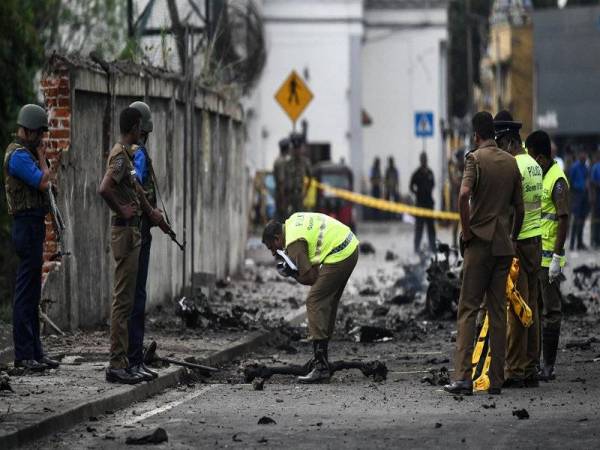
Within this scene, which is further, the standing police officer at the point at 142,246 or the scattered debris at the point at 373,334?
the scattered debris at the point at 373,334

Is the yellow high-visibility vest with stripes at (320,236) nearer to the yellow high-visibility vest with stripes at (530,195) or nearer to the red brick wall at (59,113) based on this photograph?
the yellow high-visibility vest with stripes at (530,195)

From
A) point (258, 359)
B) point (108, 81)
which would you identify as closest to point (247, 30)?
point (108, 81)

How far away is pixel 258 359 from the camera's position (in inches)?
632

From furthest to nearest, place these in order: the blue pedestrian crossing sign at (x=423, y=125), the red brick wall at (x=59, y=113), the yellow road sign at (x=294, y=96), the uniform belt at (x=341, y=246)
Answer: the blue pedestrian crossing sign at (x=423, y=125), the yellow road sign at (x=294, y=96), the red brick wall at (x=59, y=113), the uniform belt at (x=341, y=246)

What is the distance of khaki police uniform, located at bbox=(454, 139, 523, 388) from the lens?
12.4 metres

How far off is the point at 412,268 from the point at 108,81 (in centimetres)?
857

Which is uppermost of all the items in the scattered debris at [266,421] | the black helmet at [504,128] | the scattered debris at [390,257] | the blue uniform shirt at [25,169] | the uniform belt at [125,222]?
the black helmet at [504,128]

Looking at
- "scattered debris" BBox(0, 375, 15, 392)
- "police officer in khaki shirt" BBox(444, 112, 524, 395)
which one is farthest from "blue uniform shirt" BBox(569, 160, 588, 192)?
"scattered debris" BBox(0, 375, 15, 392)

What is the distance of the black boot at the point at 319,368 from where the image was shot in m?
13.4

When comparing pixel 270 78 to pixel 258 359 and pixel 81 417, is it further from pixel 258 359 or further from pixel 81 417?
pixel 81 417

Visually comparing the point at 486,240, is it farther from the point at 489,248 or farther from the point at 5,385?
the point at 5,385

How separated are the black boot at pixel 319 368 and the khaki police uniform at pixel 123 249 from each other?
1508mm

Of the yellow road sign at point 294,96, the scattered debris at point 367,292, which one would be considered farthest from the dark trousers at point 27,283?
the yellow road sign at point 294,96

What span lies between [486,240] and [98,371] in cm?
340
